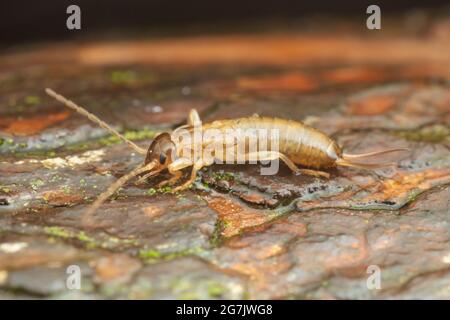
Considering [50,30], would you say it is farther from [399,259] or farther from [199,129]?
[399,259]

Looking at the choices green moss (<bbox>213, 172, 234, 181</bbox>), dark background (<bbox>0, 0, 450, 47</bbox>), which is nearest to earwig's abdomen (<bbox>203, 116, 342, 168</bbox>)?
green moss (<bbox>213, 172, 234, 181</bbox>)

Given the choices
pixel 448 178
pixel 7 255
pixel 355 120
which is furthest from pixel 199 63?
pixel 7 255

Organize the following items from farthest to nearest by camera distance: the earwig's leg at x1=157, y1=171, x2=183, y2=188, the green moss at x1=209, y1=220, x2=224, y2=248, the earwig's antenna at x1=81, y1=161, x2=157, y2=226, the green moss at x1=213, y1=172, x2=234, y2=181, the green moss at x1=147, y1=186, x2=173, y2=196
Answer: the green moss at x1=213, y1=172, x2=234, y2=181, the earwig's leg at x1=157, y1=171, x2=183, y2=188, the green moss at x1=147, y1=186, x2=173, y2=196, the earwig's antenna at x1=81, y1=161, x2=157, y2=226, the green moss at x1=209, y1=220, x2=224, y2=248

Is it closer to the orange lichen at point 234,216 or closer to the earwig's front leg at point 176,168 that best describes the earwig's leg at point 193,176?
the earwig's front leg at point 176,168

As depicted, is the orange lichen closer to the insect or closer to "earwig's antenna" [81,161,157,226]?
the insect

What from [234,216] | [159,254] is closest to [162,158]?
[234,216]

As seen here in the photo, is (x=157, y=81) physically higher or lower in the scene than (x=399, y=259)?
higher
